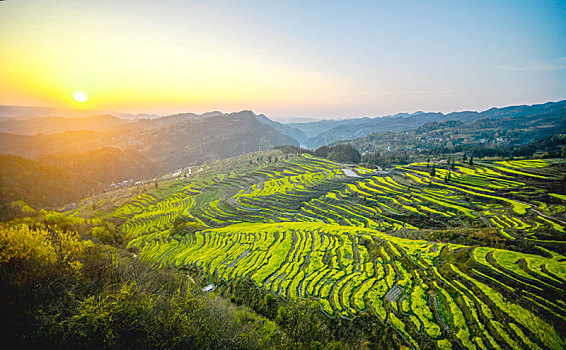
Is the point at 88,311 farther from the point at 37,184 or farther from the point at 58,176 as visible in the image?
the point at 58,176

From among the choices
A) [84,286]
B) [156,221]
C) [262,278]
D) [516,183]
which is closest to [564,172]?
[516,183]

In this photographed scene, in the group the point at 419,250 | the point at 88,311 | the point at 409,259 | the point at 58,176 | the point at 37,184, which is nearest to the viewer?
the point at 88,311

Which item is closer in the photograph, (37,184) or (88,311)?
(88,311)

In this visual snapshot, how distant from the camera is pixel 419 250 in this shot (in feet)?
82.8

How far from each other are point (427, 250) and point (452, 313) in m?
9.68

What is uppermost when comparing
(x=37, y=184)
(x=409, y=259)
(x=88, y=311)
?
(x=88, y=311)

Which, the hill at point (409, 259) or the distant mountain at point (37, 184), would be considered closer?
the hill at point (409, 259)

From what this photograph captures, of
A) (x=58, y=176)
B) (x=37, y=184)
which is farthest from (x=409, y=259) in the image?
(x=58, y=176)

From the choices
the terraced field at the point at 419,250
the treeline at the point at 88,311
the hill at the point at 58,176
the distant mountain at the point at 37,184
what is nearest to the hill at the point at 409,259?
the terraced field at the point at 419,250

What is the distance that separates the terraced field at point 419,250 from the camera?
15438mm

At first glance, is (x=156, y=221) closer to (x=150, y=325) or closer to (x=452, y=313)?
(x=150, y=325)

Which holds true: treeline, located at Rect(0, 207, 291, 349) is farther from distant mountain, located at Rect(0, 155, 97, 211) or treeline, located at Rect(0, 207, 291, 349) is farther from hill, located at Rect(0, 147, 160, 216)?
distant mountain, located at Rect(0, 155, 97, 211)

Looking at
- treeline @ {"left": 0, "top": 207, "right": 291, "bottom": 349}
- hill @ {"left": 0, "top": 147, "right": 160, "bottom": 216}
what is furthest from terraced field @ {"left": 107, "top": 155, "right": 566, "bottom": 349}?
hill @ {"left": 0, "top": 147, "right": 160, "bottom": 216}

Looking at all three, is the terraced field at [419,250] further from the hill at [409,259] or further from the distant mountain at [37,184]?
the distant mountain at [37,184]
